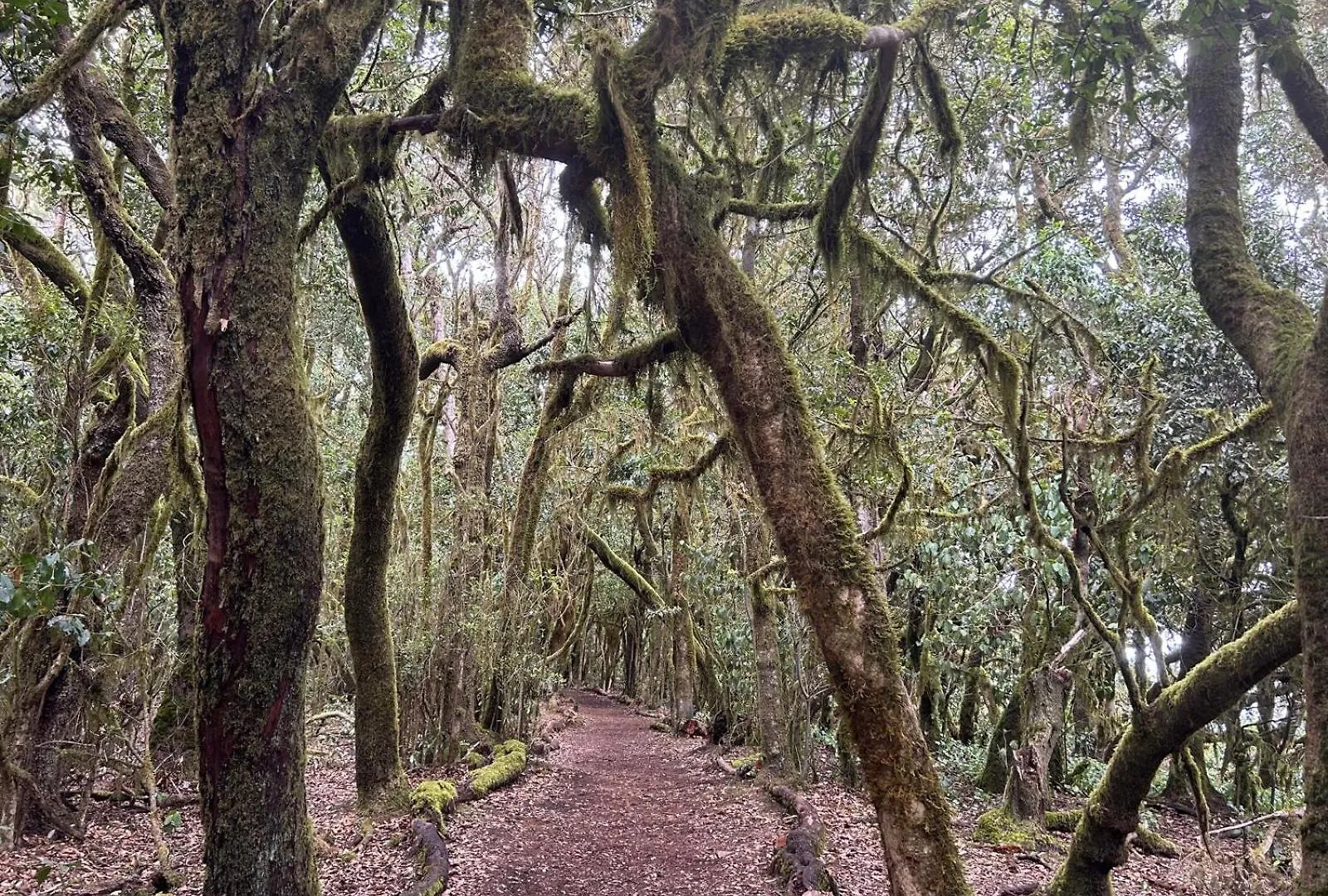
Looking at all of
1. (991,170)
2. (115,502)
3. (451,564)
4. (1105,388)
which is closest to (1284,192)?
(991,170)

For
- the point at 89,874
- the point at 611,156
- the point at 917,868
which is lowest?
the point at 89,874

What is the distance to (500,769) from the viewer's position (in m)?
9.41

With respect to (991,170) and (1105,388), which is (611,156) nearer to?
(1105,388)

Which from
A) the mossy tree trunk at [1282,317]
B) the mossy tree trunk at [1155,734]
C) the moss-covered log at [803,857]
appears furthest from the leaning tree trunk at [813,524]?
the moss-covered log at [803,857]

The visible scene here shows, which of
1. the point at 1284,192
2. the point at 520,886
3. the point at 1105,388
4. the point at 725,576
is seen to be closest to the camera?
the point at 520,886

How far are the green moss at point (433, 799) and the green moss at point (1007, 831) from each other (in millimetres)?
5237

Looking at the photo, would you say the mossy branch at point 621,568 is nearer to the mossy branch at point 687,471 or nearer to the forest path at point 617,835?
the mossy branch at point 687,471

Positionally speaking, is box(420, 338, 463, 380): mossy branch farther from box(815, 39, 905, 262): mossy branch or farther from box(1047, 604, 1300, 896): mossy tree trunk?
box(1047, 604, 1300, 896): mossy tree trunk

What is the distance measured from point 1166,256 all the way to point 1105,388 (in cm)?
350

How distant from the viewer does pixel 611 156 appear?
4445 millimetres

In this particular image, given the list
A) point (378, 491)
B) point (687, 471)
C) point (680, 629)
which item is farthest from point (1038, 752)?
point (680, 629)

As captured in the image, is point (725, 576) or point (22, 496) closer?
point (22, 496)

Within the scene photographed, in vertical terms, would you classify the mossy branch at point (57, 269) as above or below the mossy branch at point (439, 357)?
above

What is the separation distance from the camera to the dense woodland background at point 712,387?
12.0ft
